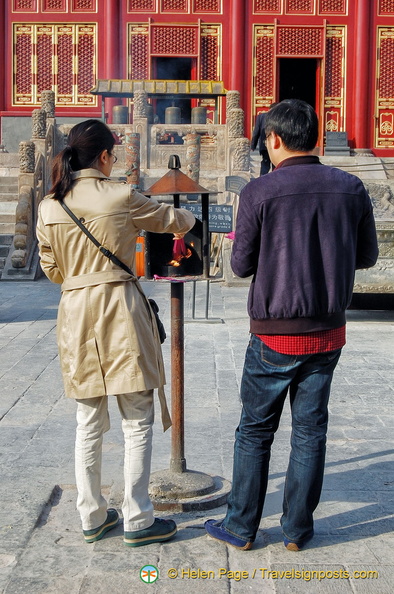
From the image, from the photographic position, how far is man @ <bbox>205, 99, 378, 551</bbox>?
328 centimetres

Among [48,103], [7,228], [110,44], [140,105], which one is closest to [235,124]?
[140,105]

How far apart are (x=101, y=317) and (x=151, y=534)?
0.84 meters

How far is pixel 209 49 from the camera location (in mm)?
20875

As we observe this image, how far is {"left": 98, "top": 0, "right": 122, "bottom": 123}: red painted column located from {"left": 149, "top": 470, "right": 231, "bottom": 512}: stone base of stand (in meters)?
17.0

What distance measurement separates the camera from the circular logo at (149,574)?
319 cm

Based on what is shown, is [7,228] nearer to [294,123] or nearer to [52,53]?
[52,53]

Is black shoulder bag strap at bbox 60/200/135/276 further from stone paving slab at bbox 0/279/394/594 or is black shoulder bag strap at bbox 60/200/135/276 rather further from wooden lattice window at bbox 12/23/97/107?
wooden lattice window at bbox 12/23/97/107

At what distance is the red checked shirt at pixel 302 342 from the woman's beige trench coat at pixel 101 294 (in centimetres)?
46

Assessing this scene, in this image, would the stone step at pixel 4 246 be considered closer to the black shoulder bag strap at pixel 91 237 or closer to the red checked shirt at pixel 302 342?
the black shoulder bag strap at pixel 91 237

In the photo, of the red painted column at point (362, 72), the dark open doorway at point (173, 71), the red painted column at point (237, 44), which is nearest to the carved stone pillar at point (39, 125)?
the dark open doorway at point (173, 71)

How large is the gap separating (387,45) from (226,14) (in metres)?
3.66

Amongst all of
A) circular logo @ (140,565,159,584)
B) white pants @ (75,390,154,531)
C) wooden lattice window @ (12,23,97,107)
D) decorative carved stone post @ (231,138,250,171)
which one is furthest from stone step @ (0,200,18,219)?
circular logo @ (140,565,159,584)

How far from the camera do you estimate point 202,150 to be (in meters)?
17.0

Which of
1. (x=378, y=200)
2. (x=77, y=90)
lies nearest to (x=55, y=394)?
(x=378, y=200)
